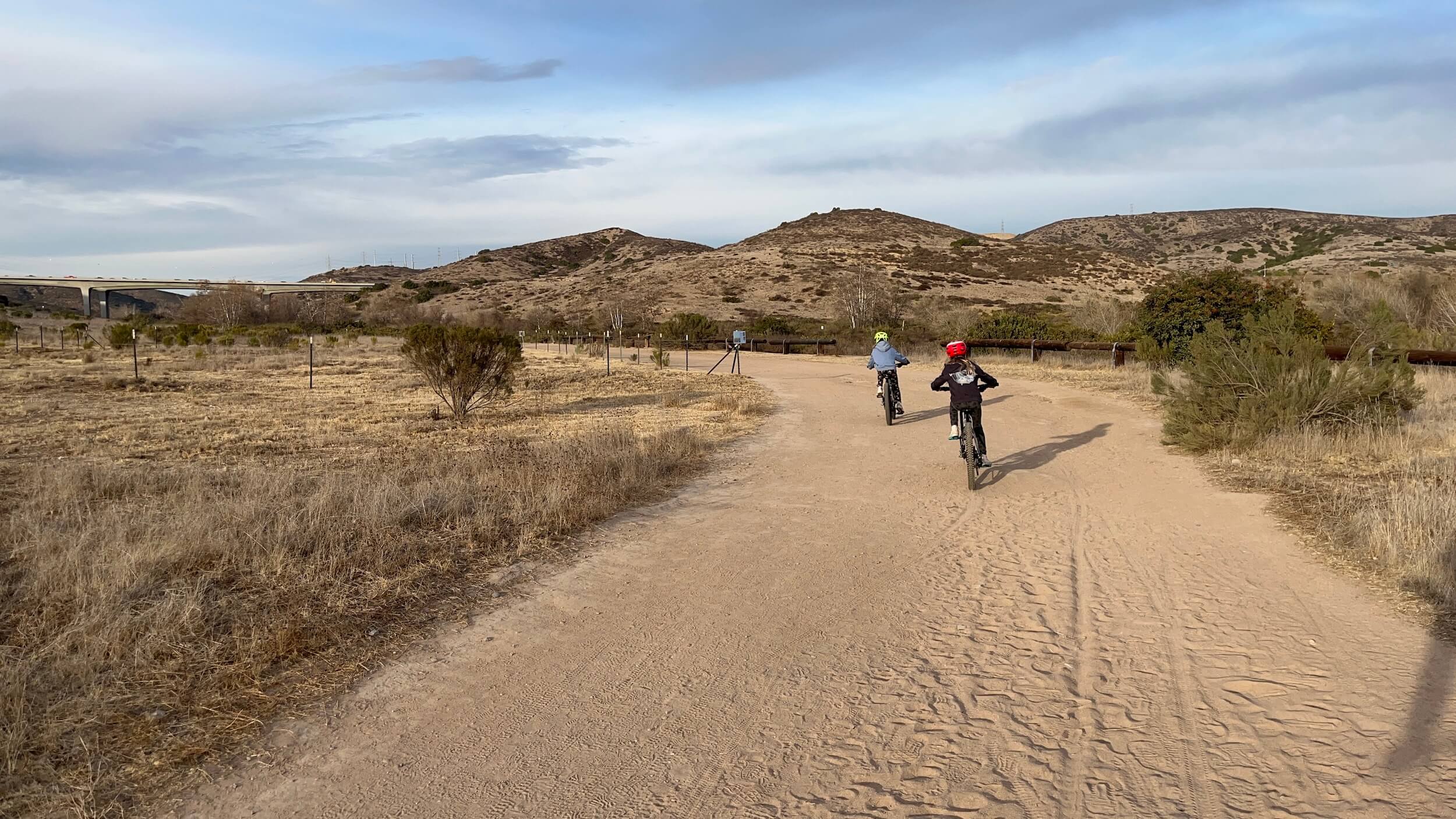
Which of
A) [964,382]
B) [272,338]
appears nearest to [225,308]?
[272,338]

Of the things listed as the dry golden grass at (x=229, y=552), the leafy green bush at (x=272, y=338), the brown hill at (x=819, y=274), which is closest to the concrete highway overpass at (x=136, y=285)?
the brown hill at (x=819, y=274)

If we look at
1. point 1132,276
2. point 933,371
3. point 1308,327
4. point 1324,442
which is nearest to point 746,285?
point 1132,276

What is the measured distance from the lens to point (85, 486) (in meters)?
9.15

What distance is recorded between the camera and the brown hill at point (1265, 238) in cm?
7512

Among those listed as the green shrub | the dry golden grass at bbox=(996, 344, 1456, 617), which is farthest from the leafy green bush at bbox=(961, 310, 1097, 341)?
the dry golden grass at bbox=(996, 344, 1456, 617)

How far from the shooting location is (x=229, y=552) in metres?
6.35

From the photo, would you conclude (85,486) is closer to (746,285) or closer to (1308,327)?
(1308,327)

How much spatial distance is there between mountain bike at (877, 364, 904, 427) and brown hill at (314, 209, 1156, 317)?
4672 centimetres

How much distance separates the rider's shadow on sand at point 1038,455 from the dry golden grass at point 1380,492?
1.85m

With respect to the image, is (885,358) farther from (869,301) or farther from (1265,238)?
(1265,238)

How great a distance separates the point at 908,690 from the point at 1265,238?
108 meters

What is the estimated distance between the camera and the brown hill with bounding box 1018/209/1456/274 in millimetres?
75125

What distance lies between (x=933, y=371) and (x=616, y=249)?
356 feet

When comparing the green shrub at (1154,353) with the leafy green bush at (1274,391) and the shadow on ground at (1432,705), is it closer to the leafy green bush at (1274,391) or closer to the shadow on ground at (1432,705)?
the leafy green bush at (1274,391)
